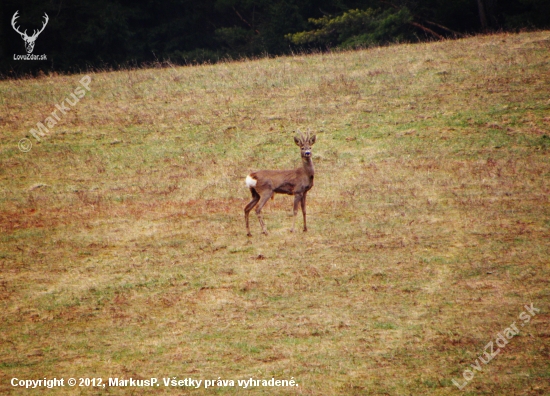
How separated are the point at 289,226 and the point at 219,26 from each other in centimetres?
3751

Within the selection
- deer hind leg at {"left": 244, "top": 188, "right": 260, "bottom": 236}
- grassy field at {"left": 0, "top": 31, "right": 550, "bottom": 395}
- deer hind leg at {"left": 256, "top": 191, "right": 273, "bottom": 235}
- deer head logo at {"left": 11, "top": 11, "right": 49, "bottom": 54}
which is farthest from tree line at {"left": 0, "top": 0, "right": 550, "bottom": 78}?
deer hind leg at {"left": 256, "top": 191, "right": 273, "bottom": 235}

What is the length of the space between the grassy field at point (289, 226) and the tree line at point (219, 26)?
12479mm

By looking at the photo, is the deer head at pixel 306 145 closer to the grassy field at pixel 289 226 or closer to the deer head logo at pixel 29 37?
the grassy field at pixel 289 226

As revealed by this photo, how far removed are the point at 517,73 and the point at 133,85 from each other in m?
14.5

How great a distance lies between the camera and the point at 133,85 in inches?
1036

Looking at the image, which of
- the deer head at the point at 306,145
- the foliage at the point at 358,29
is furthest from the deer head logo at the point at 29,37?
the deer head at the point at 306,145

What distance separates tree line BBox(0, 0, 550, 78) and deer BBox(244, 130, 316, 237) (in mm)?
25171

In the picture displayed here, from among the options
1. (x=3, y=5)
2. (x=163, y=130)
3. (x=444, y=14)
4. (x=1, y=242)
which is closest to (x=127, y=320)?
(x=1, y=242)

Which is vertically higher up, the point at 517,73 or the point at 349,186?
the point at 517,73

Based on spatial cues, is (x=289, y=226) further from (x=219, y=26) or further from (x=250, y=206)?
(x=219, y=26)

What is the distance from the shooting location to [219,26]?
49.2 metres

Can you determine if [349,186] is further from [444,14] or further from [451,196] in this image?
[444,14]

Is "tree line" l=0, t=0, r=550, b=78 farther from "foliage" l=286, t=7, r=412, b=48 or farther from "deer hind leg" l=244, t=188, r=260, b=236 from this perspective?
"deer hind leg" l=244, t=188, r=260, b=236

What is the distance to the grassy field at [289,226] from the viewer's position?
30.3 feet
